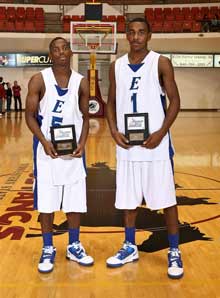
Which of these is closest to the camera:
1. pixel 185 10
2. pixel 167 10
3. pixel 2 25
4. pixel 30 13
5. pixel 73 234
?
pixel 73 234

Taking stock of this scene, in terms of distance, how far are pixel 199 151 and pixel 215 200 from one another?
4.21 m

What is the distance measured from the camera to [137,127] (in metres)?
3.41

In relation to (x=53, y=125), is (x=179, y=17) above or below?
above

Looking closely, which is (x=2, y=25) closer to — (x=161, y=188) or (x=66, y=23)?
(x=66, y=23)

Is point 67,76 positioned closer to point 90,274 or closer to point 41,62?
point 90,274

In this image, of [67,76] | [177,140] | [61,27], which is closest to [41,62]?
[61,27]

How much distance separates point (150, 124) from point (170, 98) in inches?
9.0

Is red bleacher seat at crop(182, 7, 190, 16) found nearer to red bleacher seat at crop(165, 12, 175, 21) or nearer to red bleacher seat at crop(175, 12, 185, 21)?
red bleacher seat at crop(175, 12, 185, 21)

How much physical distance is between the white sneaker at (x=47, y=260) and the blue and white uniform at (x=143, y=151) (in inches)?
25.3

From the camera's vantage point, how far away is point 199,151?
9.91 meters

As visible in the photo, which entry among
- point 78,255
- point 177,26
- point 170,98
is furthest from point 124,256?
point 177,26

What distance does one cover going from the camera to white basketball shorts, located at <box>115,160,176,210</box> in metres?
3.49

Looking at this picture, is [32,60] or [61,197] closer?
[61,197]

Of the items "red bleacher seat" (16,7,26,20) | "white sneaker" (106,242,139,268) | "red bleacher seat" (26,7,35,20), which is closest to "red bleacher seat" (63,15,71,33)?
"red bleacher seat" (26,7,35,20)
